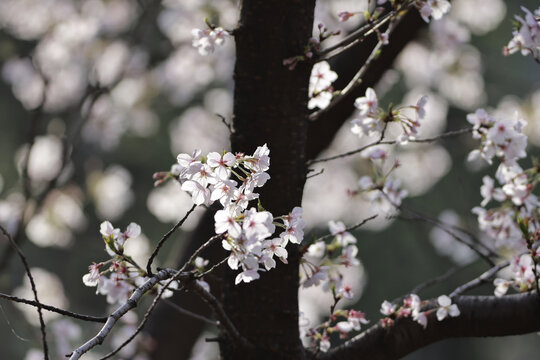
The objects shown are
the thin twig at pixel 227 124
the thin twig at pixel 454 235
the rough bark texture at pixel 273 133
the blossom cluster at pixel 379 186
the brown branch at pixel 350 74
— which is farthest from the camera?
the brown branch at pixel 350 74

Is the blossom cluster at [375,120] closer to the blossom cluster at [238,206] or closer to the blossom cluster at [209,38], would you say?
the blossom cluster at [209,38]

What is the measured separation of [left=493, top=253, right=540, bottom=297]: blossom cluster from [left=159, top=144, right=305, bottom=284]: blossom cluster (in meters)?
0.84

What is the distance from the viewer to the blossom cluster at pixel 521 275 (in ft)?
6.26

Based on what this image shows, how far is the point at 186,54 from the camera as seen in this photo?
830cm

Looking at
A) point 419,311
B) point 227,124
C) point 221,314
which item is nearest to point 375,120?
point 227,124

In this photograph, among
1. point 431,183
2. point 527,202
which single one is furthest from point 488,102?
point 527,202

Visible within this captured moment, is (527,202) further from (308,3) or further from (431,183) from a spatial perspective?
(431,183)

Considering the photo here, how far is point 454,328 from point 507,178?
2.06 feet

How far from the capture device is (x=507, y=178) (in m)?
2.26

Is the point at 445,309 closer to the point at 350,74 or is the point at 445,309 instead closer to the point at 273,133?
the point at 273,133

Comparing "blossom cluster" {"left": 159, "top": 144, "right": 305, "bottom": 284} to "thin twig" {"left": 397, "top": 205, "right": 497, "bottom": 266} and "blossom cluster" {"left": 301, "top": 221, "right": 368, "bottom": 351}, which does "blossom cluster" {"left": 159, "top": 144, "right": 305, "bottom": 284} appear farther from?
"thin twig" {"left": 397, "top": 205, "right": 497, "bottom": 266}

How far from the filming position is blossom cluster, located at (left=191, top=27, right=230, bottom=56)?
1869 mm

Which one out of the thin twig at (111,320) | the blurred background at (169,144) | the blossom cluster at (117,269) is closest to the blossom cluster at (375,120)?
the blossom cluster at (117,269)

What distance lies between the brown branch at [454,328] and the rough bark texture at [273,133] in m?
0.18
